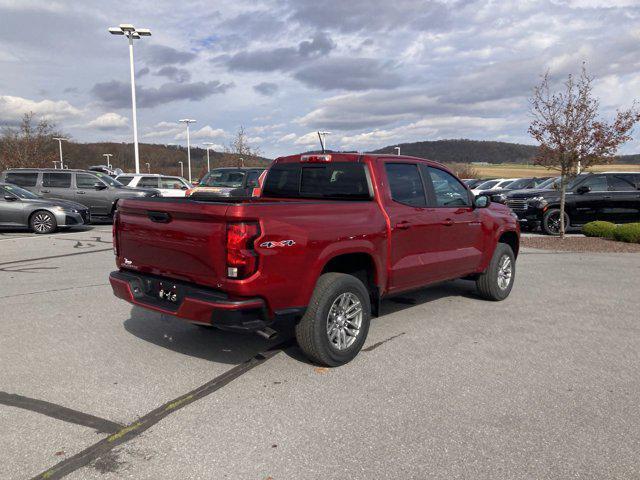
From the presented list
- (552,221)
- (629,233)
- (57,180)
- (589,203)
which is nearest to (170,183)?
(57,180)

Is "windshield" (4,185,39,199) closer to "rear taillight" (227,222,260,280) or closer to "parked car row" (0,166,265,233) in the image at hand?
"parked car row" (0,166,265,233)

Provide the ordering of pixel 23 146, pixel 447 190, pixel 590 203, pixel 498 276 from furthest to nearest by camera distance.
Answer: pixel 23 146 → pixel 590 203 → pixel 498 276 → pixel 447 190

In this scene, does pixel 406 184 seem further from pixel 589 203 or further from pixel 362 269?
pixel 589 203

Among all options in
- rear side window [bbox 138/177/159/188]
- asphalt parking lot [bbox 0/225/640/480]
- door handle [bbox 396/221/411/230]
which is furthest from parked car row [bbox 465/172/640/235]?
rear side window [bbox 138/177/159/188]

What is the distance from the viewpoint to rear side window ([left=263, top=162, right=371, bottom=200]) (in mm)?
4918

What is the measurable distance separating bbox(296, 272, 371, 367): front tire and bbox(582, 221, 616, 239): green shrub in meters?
11.1

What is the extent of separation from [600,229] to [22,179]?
17.6 metres

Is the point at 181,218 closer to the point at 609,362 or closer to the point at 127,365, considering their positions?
the point at 127,365

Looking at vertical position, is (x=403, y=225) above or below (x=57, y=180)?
below

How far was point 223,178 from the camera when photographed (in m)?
15.2

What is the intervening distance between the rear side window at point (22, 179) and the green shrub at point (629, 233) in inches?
684

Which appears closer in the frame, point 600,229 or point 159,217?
point 159,217

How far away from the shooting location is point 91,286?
288 inches

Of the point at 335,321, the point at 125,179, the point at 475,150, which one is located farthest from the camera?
the point at 475,150
